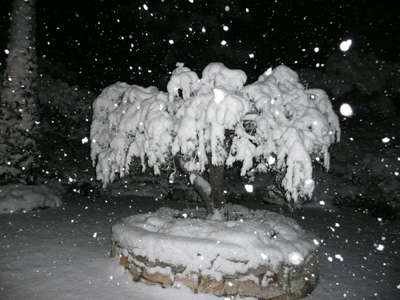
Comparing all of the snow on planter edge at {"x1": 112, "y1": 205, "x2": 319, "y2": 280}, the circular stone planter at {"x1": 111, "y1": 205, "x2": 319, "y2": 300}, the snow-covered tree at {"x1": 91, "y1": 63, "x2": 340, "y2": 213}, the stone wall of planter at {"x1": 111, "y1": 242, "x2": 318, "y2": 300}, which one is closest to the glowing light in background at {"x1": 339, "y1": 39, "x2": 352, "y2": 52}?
the snow-covered tree at {"x1": 91, "y1": 63, "x2": 340, "y2": 213}

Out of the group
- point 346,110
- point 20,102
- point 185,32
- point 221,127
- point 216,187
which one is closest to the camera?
point 221,127

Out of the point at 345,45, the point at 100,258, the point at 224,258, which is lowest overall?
the point at 100,258

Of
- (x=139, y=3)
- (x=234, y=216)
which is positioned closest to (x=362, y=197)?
(x=234, y=216)

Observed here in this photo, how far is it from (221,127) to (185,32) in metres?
10.3

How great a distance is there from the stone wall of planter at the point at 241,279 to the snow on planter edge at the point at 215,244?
7 cm

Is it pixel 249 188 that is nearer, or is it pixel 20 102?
pixel 20 102

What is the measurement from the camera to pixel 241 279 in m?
4.20

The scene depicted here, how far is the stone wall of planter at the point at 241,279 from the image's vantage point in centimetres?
421

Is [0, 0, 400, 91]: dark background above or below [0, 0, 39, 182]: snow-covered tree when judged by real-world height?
above

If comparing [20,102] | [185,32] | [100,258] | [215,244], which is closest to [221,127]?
[215,244]

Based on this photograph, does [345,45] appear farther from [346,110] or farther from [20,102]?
[20,102]

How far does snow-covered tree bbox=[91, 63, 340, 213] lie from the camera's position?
4820 mm

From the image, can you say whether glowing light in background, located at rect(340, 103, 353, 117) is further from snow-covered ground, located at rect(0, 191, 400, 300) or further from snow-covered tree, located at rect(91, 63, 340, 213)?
snow-covered tree, located at rect(91, 63, 340, 213)

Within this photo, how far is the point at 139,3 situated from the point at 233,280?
12.3 metres
